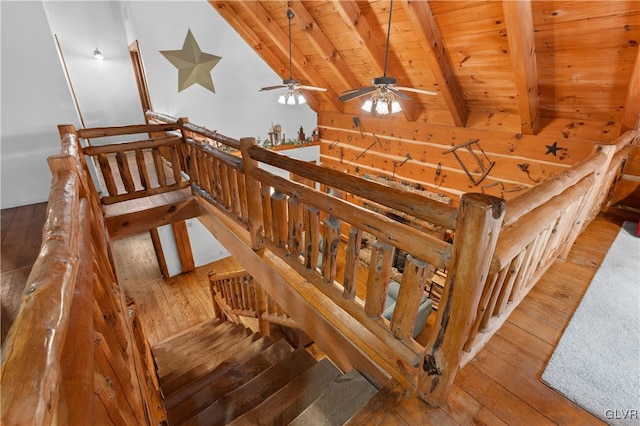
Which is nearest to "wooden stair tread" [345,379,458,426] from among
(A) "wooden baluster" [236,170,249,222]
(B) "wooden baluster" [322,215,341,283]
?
(B) "wooden baluster" [322,215,341,283]

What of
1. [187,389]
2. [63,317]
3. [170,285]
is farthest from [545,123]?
[170,285]

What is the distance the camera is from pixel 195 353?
141 inches

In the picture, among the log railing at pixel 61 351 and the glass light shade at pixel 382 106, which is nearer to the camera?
the log railing at pixel 61 351

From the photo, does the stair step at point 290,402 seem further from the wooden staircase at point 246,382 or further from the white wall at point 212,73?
the white wall at point 212,73

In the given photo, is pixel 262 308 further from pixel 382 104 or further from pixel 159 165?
pixel 382 104

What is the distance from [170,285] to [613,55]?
21.4ft

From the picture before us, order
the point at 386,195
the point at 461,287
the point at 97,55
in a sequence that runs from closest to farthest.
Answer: the point at 461,287, the point at 386,195, the point at 97,55

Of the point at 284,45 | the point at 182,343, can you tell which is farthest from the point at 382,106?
the point at 182,343

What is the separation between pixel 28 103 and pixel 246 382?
3.45m

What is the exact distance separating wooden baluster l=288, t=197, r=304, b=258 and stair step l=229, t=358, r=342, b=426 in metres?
0.81

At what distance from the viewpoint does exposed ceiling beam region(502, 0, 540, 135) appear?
235 cm

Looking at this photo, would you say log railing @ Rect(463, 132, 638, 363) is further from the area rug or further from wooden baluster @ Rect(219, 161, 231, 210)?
wooden baluster @ Rect(219, 161, 231, 210)

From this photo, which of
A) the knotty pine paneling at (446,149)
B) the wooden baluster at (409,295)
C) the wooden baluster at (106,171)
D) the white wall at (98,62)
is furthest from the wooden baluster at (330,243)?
the white wall at (98,62)

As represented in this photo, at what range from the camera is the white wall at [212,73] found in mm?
4406
